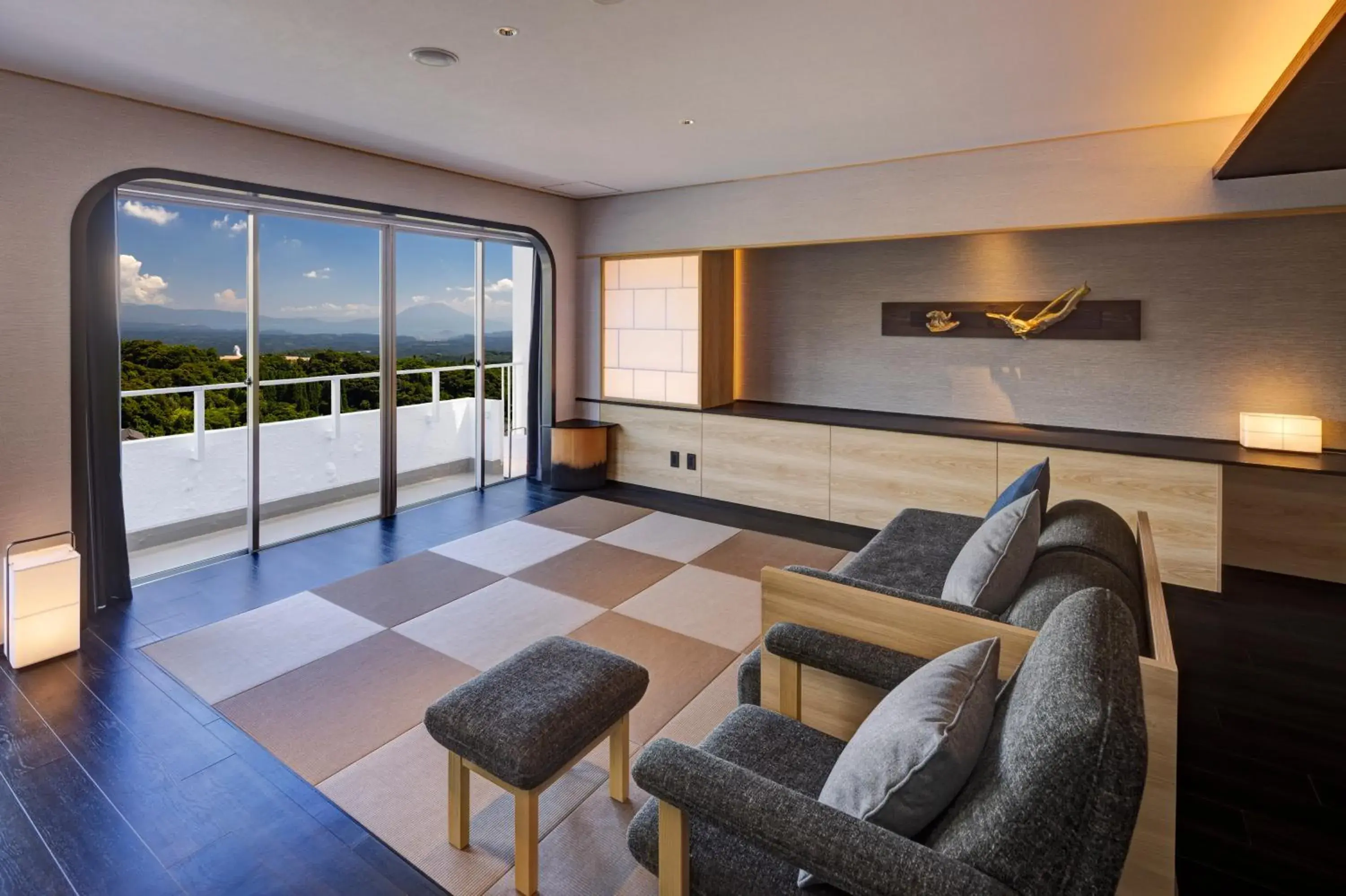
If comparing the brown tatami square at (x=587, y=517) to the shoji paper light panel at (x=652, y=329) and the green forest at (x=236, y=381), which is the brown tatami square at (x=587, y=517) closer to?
the shoji paper light panel at (x=652, y=329)

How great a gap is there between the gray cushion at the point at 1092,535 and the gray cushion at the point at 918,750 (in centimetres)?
99

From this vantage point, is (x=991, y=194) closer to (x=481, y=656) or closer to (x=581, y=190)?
(x=581, y=190)

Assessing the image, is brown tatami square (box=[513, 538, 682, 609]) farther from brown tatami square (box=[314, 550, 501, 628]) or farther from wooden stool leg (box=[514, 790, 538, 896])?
wooden stool leg (box=[514, 790, 538, 896])

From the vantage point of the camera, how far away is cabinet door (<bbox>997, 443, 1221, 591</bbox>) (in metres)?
3.88

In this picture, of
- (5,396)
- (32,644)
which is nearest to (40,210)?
(5,396)

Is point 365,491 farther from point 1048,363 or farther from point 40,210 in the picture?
point 1048,363

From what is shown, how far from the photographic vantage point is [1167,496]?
13.0 ft

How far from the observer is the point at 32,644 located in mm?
3000

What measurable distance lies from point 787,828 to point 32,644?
3.39 metres

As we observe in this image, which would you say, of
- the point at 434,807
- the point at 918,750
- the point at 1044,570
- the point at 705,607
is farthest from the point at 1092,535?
the point at 434,807

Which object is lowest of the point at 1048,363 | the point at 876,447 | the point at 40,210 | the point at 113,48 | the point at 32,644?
the point at 32,644

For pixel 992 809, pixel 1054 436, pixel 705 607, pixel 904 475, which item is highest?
pixel 1054 436

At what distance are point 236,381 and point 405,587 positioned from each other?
213 cm

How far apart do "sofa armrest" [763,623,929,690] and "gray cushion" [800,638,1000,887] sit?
37 centimetres
